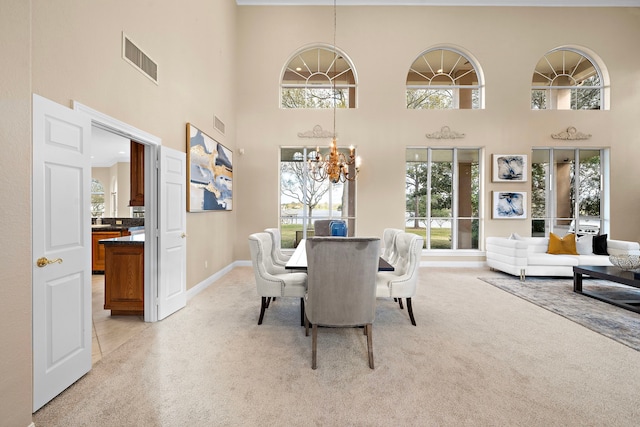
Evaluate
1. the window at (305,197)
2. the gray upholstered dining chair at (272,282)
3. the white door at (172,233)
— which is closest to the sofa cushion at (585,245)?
the window at (305,197)

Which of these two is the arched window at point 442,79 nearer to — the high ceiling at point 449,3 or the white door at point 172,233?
the high ceiling at point 449,3

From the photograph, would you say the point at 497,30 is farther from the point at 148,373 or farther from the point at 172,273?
the point at 148,373

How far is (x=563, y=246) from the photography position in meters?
5.43

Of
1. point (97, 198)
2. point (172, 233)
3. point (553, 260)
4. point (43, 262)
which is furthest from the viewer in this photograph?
point (97, 198)

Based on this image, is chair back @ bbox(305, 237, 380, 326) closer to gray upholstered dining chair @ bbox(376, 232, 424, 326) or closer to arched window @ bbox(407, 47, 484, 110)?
gray upholstered dining chair @ bbox(376, 232, 424, 326)

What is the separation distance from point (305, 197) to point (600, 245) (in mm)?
5699

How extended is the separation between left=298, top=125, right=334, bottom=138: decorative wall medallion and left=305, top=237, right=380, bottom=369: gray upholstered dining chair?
4507mm

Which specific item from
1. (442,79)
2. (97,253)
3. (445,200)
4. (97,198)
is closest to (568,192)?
(445,200)

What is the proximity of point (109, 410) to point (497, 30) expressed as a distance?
8.69 meters

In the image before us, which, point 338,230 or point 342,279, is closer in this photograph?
point 342,279

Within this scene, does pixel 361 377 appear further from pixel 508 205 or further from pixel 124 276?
pixel 508 205

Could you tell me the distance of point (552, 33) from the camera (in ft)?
20.9

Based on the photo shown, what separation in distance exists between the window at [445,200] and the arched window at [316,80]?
2.08 m

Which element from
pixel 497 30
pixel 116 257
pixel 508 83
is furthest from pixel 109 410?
pixel 497 30
